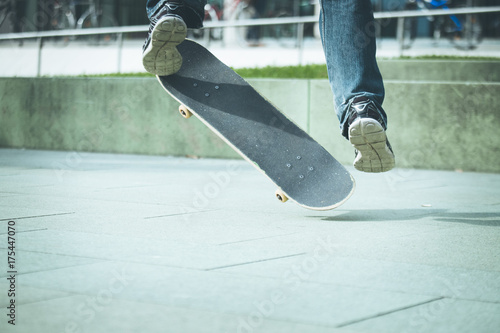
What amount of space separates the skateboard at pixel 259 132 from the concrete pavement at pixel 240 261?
161 millimetres

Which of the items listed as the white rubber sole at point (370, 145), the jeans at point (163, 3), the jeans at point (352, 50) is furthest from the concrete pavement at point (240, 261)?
the jeans at point (163, 3)

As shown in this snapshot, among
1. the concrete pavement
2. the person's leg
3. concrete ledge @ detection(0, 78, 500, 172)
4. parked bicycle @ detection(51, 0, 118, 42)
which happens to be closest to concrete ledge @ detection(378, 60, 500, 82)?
concrete ledge @ detection(0, 78, 500, 172)

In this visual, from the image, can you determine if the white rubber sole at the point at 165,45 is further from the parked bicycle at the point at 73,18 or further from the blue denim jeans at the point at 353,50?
the parked bicycle at the point at 73,18

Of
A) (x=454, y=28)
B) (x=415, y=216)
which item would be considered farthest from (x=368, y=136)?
(x=454, y=28)

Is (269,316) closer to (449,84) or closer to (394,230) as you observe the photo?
(394,230)

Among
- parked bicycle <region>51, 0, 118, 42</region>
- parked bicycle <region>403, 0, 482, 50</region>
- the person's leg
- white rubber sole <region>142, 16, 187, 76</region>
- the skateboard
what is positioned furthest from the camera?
parked bicycle <region>51, 0, 118, 42</region>

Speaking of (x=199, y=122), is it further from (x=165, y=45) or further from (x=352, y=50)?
(x=352, y=50)

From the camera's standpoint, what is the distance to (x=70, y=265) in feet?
7.65

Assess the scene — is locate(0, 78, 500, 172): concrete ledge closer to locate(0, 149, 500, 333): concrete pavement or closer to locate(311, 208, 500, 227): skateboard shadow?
locate(0, 149, 500, 333): concrete pavement

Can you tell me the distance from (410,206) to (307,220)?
901 mm

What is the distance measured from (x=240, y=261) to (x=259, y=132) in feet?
4.89

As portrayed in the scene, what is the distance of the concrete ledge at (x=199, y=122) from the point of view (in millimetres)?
6324

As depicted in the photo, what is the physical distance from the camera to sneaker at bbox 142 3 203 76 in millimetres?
3531

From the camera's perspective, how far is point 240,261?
8.16ft
